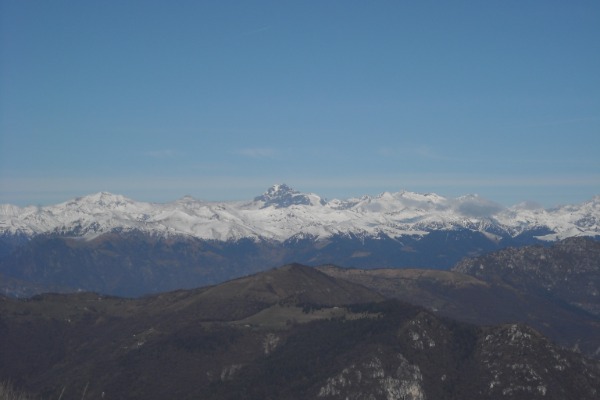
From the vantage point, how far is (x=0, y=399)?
180 metres

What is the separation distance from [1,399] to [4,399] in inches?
434

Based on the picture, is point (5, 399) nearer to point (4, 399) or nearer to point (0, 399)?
point (4, 399)

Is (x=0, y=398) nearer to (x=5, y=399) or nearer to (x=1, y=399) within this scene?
(x=1, y=399)

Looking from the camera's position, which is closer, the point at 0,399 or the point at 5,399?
the point at 0,399

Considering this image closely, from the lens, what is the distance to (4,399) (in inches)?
7594

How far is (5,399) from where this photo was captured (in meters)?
195

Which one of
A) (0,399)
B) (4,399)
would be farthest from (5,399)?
(0,399)

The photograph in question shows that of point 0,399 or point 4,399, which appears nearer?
point 0,399

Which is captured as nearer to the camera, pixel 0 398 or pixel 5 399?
pixel 0 398

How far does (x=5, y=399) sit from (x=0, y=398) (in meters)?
13.8

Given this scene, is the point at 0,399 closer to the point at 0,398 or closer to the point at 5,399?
the point at 0,398

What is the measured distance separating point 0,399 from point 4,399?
527 inches

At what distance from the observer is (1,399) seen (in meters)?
182

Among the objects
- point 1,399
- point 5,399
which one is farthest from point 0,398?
point 5,399
